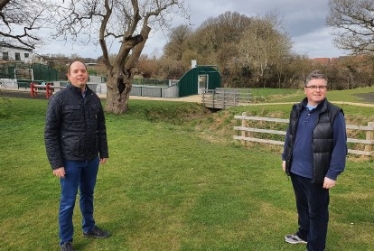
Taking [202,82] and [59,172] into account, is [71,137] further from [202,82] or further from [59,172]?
[202,82]

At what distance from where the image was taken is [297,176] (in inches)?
131

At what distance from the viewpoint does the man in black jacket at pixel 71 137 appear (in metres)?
3.24

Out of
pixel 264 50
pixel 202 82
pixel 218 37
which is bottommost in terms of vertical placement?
pixel 202 82

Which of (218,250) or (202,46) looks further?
(202,46)

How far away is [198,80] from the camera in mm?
31922

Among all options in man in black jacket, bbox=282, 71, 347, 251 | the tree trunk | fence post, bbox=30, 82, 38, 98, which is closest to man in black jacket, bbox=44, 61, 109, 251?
man in black jacket, bbox=282, 71, 347, 251

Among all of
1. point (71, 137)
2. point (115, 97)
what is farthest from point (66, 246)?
point (115, 97)

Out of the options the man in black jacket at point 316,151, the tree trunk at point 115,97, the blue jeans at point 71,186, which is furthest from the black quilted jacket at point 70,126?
the tree trunk at point 115,97

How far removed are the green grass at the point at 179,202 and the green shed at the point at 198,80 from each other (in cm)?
2090

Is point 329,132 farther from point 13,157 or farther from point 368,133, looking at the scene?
point 13,157

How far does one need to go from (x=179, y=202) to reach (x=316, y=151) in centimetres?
255

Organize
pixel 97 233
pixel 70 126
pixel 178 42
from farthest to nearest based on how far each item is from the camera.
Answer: pixel 178 42, pixel 97 233, pixel 70 126

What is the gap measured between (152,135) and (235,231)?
756 centimetres

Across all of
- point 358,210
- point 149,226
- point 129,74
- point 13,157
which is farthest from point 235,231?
point 129,74
